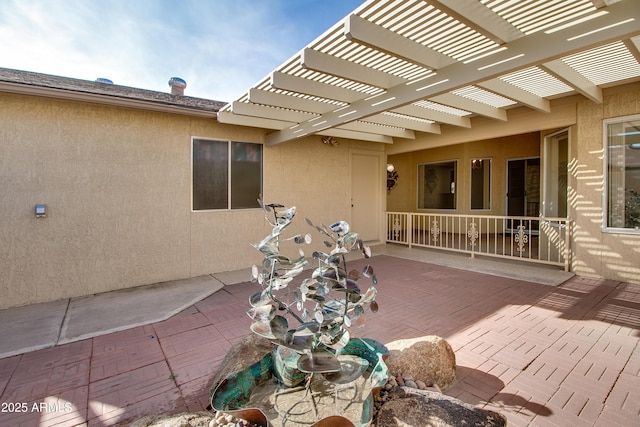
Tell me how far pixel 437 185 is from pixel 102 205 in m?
9.74

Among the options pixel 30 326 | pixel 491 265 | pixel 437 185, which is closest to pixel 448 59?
pixel 491 265

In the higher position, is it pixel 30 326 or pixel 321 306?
pixel 321 306

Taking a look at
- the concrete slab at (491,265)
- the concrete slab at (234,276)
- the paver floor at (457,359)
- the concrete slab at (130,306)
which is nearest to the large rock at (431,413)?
the paver floor at (457,359)

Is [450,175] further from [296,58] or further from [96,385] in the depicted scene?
[96,385]

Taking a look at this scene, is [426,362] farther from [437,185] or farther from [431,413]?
[437,185]

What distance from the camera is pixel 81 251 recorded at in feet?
16.0

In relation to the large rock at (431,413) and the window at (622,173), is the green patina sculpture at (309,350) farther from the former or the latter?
the window at (622,173)

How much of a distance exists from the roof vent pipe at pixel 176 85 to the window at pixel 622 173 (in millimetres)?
8531

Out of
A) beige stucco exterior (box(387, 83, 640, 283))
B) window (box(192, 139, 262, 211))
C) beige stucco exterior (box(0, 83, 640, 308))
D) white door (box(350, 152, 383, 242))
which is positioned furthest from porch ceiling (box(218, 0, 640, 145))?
white door (box(350, 152, 383, 242))

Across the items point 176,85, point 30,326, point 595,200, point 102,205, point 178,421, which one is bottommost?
point 30,326

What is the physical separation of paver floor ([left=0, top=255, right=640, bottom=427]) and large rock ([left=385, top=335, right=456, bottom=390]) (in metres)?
0.13

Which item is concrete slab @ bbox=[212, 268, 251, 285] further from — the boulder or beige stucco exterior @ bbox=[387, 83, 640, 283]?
beige stucco exterior @ bbox=[387, 83, 640, 283]

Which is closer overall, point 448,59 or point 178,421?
point 178,421

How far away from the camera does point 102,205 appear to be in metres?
5.02
